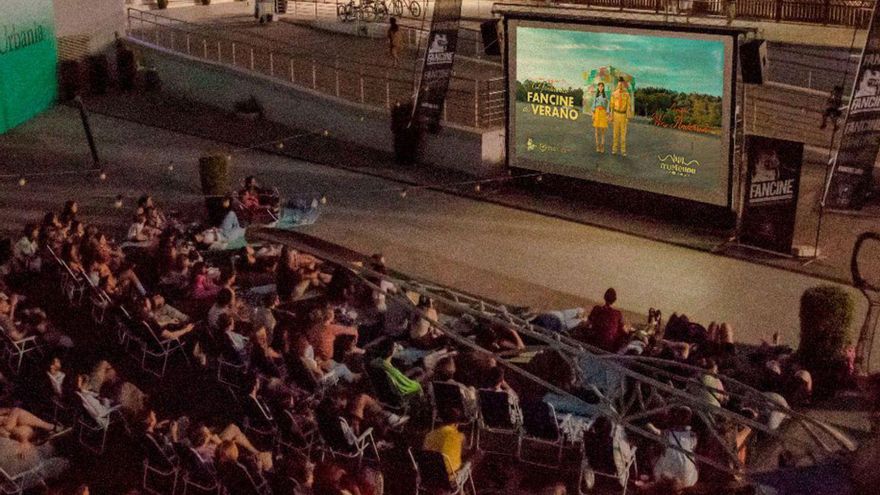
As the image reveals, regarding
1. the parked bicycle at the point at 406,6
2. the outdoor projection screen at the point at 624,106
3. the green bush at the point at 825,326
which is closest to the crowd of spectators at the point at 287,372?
the green bush at the point at 825,326

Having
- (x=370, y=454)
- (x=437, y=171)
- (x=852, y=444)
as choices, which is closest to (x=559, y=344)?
(x=852, y=444)

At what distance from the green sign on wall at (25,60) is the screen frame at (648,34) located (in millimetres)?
11118

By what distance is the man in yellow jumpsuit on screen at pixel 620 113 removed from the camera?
16.3 m

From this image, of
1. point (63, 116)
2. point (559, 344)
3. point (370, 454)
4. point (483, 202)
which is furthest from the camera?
point (63, 116)

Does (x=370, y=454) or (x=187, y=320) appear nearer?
(x=370, y=454)

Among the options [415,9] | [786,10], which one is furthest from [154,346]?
[786,10]

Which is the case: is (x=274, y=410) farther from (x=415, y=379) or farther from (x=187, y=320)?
(x=187, y=320)

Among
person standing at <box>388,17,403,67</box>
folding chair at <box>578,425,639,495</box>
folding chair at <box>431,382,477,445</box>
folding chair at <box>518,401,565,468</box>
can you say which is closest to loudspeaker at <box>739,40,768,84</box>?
folding chair at <box>431,382,477,445</box>

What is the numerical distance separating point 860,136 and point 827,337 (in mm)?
4997

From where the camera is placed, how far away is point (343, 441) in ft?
27.8

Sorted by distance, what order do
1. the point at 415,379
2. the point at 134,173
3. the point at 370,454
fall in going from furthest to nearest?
the point at 134,173 < the point at 415,379 < the point at 370,454

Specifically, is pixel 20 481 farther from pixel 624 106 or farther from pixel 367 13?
pixel 367 13

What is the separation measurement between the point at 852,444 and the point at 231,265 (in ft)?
32.5

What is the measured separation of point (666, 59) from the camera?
15.7m
